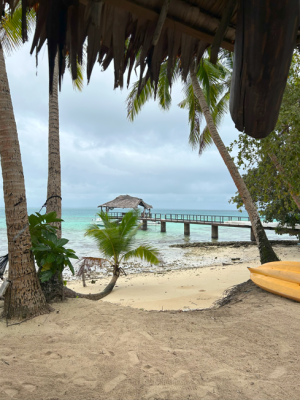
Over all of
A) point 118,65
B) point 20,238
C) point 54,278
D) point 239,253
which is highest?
point 118,65

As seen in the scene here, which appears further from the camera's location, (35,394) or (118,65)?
(35,394)

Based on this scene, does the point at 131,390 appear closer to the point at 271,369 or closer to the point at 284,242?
the point at 271,369

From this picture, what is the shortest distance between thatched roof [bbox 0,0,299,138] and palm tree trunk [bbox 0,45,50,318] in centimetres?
215

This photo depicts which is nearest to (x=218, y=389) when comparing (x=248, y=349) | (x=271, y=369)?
(x=271, y=369)

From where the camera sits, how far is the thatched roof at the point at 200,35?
97 centimetres

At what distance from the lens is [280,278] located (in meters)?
4.61

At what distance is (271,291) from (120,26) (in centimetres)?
450

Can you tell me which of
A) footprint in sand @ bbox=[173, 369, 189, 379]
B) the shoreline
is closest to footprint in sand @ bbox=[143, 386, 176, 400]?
footprint in sand @ bbox=[173, 369, 189, 379]

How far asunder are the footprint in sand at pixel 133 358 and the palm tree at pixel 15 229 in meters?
1.39

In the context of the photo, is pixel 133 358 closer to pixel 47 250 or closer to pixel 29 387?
pixel 29 387

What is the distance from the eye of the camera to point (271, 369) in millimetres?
2412

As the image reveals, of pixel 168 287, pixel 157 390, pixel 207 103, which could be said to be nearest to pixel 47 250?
pixel 157 390

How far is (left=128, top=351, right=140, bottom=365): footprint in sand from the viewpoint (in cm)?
249

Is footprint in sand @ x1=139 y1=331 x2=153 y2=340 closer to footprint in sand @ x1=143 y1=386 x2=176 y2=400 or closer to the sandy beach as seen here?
the sandy beach
